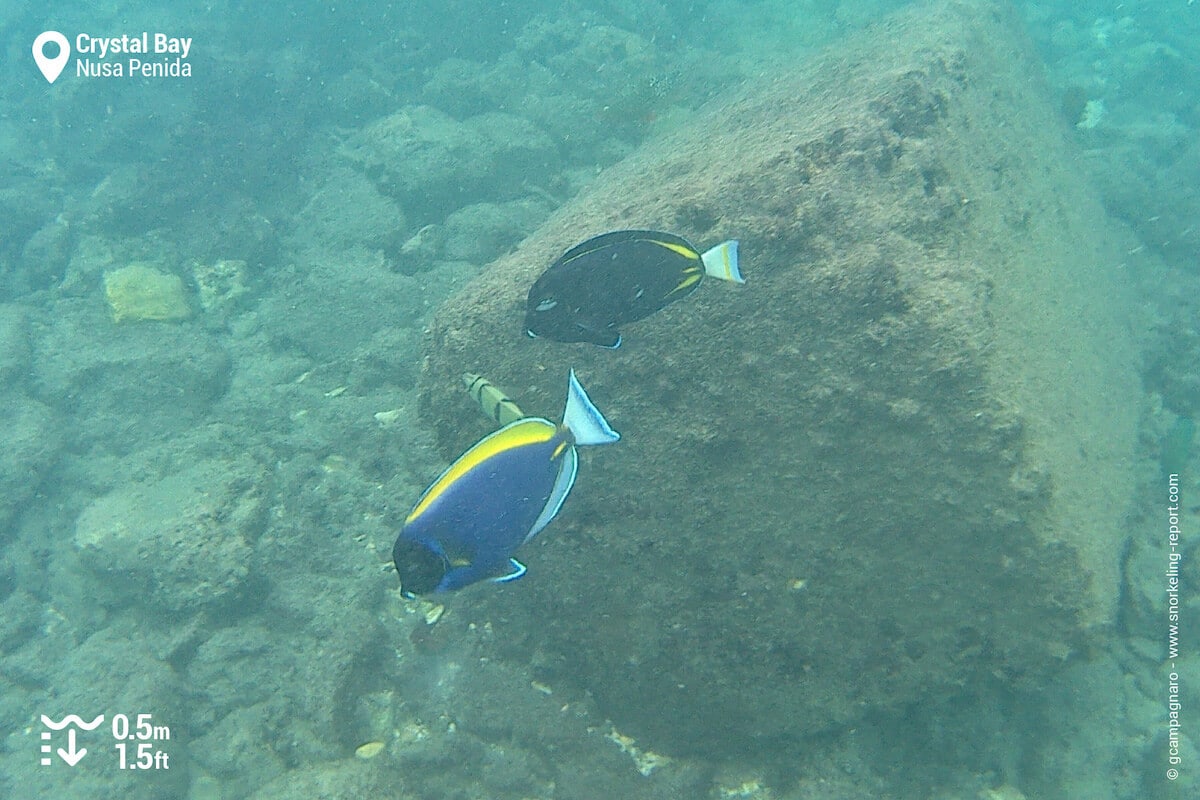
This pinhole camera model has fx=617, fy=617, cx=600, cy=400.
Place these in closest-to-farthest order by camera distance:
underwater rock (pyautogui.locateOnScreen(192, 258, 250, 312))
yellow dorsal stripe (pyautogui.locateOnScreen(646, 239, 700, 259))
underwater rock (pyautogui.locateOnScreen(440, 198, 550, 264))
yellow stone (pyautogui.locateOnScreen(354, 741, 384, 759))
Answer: yellow dorsal stripe (pyautogui.locateOnScreen(646, 239, 700, 259)) < yellow stone (pyautogui.locateOnScreen(354, 741, 384, 759)) < underwater rock (pyautogui.locateOnScreen(440, 198, 550, 264)) < underwater rock (pyautogui.locateOnScreen(192, 258, 250, 312))

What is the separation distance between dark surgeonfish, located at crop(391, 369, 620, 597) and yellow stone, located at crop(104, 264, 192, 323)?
8.01 meters

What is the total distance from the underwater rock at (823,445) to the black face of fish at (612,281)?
860mm

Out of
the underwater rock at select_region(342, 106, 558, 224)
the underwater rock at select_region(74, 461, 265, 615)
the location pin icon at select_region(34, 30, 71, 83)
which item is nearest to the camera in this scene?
the underwater rock at select_region(74, 461, 265, 615)

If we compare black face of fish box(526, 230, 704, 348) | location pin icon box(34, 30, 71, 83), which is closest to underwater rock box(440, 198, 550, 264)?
black face of fish box(526, 230, 704, 348)

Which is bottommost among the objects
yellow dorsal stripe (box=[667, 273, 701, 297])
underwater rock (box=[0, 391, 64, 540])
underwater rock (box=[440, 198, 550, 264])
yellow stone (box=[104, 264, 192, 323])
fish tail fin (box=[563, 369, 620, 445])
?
underwater rock (box=[0, 391, 64, 540])

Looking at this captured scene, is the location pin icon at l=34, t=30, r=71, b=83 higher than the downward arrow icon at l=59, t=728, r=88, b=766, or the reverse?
the location pin icon at l=34, t=30, r=71, b=83

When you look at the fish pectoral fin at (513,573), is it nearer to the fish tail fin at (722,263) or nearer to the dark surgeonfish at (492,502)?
the dark surgeonfish at (492,502)

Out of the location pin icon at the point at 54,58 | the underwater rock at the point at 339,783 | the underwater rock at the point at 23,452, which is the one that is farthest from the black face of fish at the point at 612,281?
the location pin icon at the point at 54,58

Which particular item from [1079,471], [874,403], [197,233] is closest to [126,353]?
[197,233]

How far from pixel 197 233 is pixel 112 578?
577 cm

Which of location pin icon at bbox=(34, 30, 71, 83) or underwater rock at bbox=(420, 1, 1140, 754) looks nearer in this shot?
underwater rock at bbox=(420, 1, 1140, 754)

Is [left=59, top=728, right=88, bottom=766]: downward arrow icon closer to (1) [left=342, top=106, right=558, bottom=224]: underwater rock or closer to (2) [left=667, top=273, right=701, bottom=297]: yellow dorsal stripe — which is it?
(2) [left=667, top=273, right=701, bottom=297]: yellow dorsal stripe

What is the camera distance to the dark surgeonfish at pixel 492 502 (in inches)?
55.6

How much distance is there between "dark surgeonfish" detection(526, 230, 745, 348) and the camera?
2.12 metres
